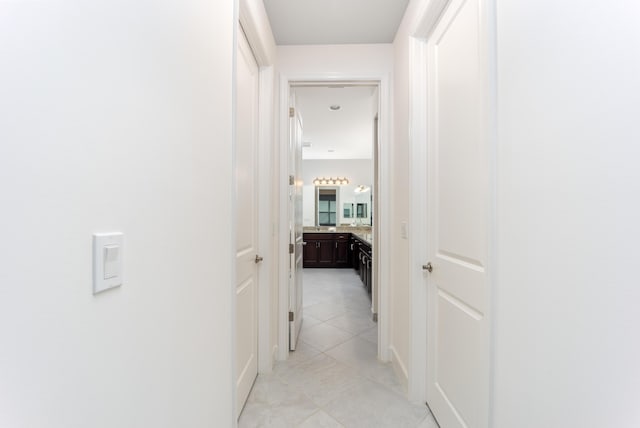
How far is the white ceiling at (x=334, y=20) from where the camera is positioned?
2102 millimetres

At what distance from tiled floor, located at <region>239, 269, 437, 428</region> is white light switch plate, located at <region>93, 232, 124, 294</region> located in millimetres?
1519

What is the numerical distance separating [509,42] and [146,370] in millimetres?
1408

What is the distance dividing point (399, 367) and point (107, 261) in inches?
84.1

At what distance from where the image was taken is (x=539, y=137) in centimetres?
87

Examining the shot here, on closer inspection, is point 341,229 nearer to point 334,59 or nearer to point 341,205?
point 341,205

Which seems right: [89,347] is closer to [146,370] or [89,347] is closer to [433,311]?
[146,370]

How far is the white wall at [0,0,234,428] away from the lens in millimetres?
437

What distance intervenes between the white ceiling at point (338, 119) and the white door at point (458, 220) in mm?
1268

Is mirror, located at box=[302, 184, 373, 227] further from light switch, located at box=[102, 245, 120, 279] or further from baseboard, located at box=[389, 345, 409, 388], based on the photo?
light switch, located at box=[102, 245, 120, 279]

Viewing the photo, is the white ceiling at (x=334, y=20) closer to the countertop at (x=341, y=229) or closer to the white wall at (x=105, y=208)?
the white wall at (x=105, y=208)

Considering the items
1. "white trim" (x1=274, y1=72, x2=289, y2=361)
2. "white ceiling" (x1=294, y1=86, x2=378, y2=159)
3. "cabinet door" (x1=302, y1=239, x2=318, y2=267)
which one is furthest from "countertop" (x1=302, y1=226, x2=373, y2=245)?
"white trim" (x1=274, y1=72, x2=289, y2=361)

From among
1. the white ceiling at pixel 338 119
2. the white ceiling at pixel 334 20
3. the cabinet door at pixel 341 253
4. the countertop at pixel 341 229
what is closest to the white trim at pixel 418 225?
the white ceiling at pixel 334 20

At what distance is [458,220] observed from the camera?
150 cm

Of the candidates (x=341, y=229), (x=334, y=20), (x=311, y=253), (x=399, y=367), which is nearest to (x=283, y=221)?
(x=399, y=367)
